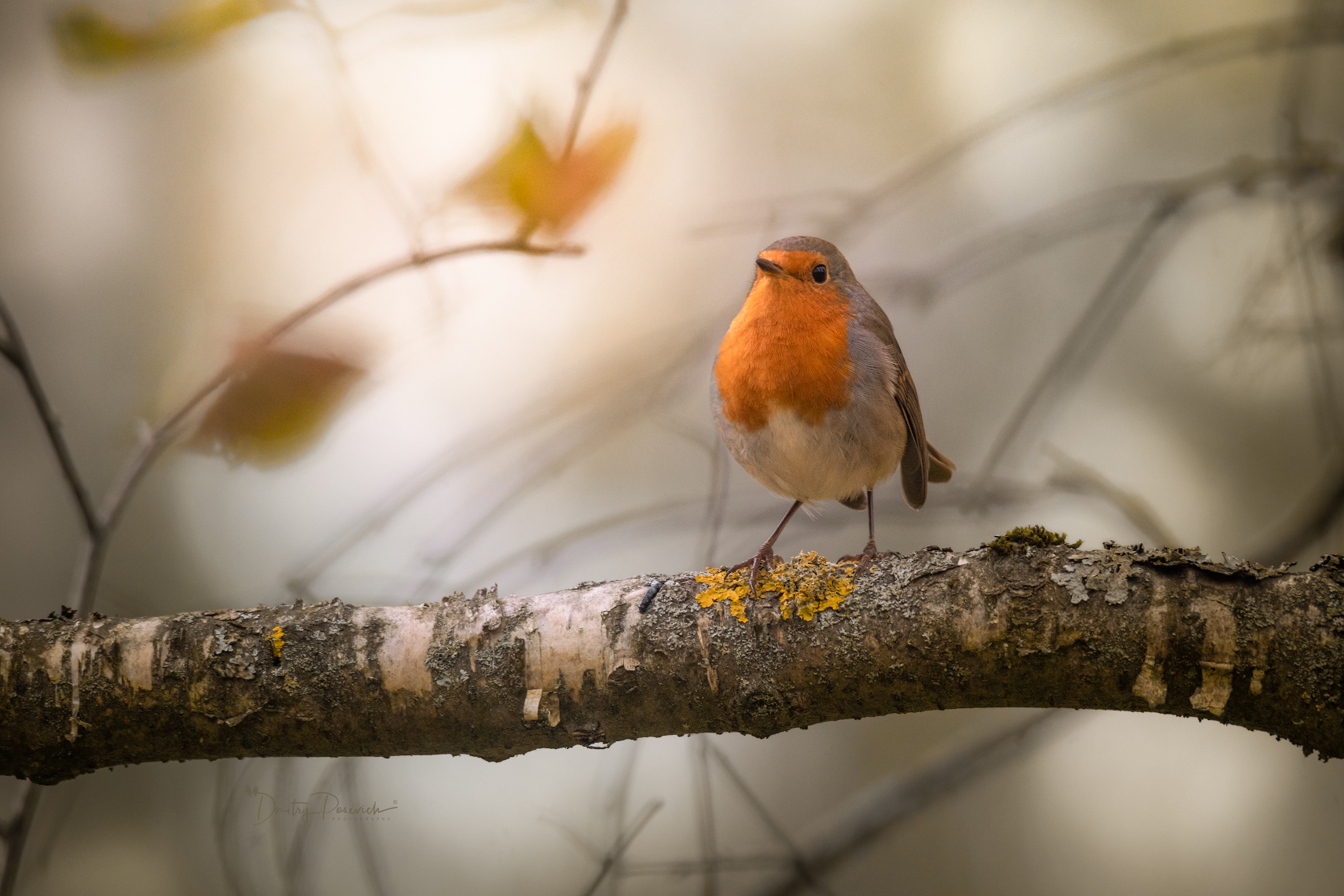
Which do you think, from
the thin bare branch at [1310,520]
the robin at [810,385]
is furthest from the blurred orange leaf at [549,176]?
the thin bare branch at [1310,520]

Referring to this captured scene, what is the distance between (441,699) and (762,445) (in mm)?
596

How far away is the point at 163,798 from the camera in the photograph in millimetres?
1686

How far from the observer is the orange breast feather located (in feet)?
4.26

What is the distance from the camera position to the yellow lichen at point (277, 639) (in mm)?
1116

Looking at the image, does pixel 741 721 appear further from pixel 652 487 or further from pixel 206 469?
pixel 206 469

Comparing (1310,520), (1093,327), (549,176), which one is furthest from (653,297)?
(1310,520)

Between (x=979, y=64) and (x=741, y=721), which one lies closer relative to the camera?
(x=741, y=721)

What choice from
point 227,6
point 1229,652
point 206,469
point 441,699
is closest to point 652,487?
Result: point 441,699

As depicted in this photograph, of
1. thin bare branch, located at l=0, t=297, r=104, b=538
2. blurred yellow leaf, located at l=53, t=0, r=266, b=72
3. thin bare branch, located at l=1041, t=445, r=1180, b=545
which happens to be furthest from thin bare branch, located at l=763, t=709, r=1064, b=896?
blurred yellow leaf, located at l=53, t=0, r=266, b=72

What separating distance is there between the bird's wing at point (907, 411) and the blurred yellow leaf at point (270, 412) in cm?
114

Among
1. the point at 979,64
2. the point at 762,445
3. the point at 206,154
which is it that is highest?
the point at 979,64

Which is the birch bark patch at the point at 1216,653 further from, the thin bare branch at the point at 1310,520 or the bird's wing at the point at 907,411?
the thin bare branch at the point at 1310,520

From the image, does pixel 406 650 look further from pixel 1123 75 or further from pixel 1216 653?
pixel 1123 75

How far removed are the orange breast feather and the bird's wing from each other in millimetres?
66
